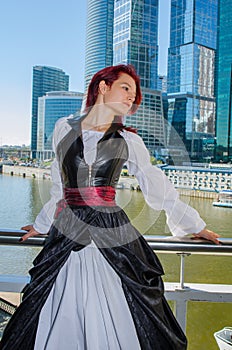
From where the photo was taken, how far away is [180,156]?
1172 millimetres

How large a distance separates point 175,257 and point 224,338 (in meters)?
7.09

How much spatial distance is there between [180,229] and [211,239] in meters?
0.10

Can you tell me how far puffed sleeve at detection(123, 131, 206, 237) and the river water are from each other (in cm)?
5

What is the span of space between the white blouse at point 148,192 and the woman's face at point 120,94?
78 millimetres

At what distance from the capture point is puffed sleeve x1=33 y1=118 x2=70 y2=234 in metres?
1.01

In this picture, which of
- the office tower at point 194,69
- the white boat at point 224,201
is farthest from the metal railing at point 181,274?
the white boat at point 224,201

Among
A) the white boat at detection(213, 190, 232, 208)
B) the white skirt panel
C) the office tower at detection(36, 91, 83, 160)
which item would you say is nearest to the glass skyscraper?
the office tower at detection(36, 91, 83, 160)

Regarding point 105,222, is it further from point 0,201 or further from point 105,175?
point 0,201

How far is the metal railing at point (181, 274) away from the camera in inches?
40.5

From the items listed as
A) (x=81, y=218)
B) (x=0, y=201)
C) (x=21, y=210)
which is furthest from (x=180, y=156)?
(x=0, y=201)

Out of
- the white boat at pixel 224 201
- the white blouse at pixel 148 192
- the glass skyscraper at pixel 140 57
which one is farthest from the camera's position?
the white boat at pixel 224 201

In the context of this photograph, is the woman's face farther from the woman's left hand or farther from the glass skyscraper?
the woman's left hand

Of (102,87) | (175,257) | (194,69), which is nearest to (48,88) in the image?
(102,87)

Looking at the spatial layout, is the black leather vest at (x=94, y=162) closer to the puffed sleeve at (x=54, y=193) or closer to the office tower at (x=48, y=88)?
the puffed sleeve at (x=54, y=193)
